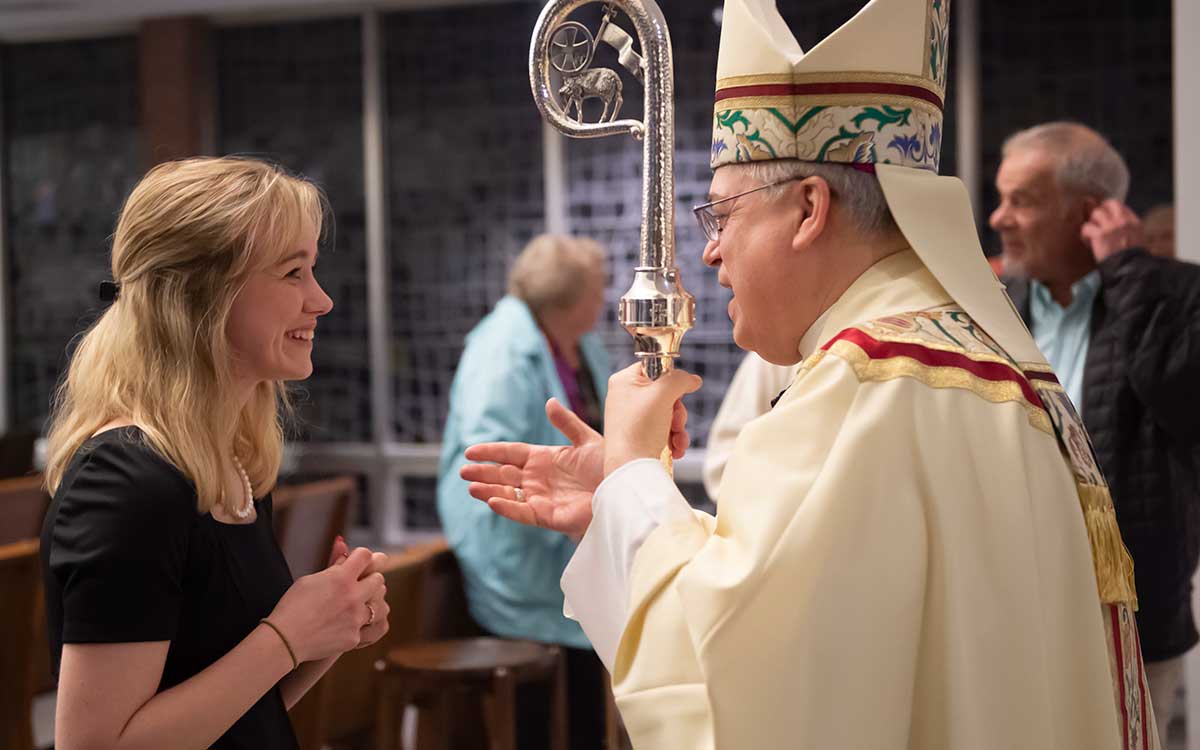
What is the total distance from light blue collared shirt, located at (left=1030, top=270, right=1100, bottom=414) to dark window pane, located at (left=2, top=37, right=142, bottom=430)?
5.22m

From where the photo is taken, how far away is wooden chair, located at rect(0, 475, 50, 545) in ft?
14.6

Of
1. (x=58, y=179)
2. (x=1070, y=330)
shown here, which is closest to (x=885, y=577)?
(x=1070, y=330)

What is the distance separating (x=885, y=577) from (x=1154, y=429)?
181 centimetres

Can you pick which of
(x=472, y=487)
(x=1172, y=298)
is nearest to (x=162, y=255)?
(x=472, y=487)

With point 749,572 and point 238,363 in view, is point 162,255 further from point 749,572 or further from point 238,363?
point 749,572

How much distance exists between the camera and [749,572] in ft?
4.39

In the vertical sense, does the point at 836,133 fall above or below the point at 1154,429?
above

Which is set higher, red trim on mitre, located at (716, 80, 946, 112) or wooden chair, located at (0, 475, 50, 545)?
red trim on mitre, located at (716, 80, 946, 112)

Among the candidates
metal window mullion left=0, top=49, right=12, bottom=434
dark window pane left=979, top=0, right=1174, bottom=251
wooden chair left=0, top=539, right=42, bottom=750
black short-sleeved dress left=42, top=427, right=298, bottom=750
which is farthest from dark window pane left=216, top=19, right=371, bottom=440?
black short-sleeved dress left=42, top=427, right=298, bottom=750

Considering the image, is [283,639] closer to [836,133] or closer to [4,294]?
[836,133]

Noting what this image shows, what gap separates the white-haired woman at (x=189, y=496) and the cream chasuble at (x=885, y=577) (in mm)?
518

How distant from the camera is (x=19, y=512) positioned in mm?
4512

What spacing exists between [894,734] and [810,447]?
1.00 ft

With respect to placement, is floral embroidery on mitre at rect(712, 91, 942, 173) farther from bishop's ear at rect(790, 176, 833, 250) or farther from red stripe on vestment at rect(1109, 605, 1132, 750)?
red stripe on vestment at rect(1109, 605, 1132, 750)
